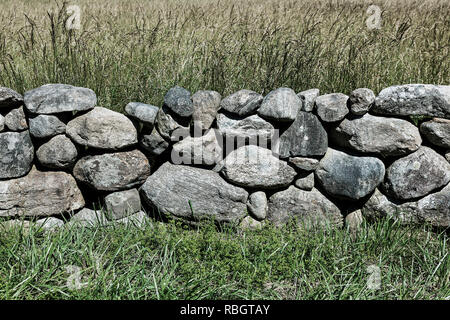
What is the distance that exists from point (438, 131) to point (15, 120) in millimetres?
3149

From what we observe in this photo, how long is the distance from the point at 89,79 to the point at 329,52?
7.47 feet

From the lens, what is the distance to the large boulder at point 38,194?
3.24 meters

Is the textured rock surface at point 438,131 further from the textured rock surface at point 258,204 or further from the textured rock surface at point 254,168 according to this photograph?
the textured rock surface at point 258,204

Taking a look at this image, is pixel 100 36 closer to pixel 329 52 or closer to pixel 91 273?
pixel 329 52

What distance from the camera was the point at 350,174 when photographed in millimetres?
3311

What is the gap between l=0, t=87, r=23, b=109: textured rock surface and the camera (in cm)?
305

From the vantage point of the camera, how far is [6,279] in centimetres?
262

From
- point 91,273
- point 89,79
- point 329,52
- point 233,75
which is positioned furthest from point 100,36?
point 91,273

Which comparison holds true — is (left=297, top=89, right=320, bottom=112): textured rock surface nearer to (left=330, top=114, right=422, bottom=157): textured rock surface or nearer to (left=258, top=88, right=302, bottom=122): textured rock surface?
(left=258, top=88, right=302, bottom=122): textured rock surface

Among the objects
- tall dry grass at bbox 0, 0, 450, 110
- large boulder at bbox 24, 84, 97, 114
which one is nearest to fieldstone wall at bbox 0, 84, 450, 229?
large boulder at bbox 24, 84, 97, 114

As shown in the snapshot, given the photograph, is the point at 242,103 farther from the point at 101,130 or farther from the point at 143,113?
the point at 101,130

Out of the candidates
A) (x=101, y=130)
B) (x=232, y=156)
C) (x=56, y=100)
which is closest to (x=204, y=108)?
(x=232, y=156)

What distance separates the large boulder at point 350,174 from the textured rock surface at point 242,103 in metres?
0.72

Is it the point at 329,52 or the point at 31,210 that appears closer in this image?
the point at 31,210
